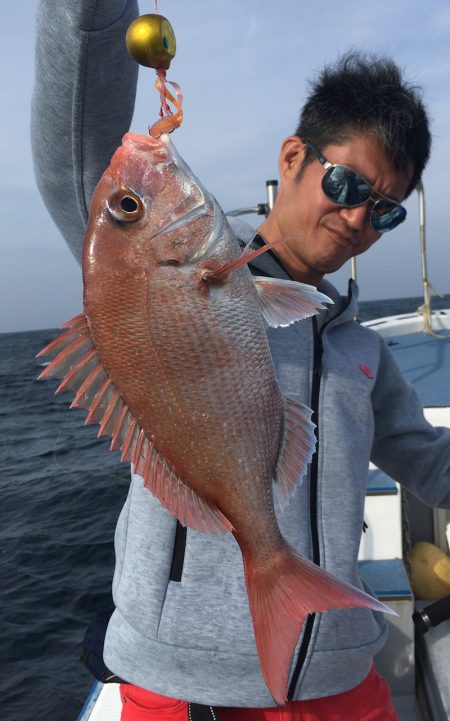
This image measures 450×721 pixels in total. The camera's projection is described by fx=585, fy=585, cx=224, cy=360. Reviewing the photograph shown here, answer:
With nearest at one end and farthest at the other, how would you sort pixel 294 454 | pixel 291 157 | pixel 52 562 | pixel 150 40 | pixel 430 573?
pixel 150 40
pixel 294 454
pixel 291 157
pixel 430 573
pixel 52 562

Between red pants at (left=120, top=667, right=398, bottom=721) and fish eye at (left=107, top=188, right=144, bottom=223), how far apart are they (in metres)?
1.40

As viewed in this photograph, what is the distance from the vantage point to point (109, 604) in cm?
622

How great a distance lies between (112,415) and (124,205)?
1.43 ft

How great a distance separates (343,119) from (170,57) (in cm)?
84

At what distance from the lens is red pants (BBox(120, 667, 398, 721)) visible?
5.76 feet

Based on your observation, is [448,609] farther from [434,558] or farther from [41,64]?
[41,64]

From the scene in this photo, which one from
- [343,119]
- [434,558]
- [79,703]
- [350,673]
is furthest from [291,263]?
[79,703]

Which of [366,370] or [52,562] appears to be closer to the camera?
[366,370]

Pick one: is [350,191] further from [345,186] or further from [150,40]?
[150,40]

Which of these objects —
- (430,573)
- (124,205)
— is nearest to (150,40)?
(124,205)

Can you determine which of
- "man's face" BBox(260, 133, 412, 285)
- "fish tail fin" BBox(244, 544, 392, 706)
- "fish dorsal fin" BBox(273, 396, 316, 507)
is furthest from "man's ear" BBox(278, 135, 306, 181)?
"fish tail fin" BBox(244, 544, 392, 706)

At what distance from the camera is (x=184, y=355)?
1.20m

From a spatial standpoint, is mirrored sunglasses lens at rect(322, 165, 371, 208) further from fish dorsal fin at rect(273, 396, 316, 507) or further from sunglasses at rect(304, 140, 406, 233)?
fish dorsal fin at rect(273, 396, 316, 507)

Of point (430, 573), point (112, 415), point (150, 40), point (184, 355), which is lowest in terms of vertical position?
point (430, 573)
